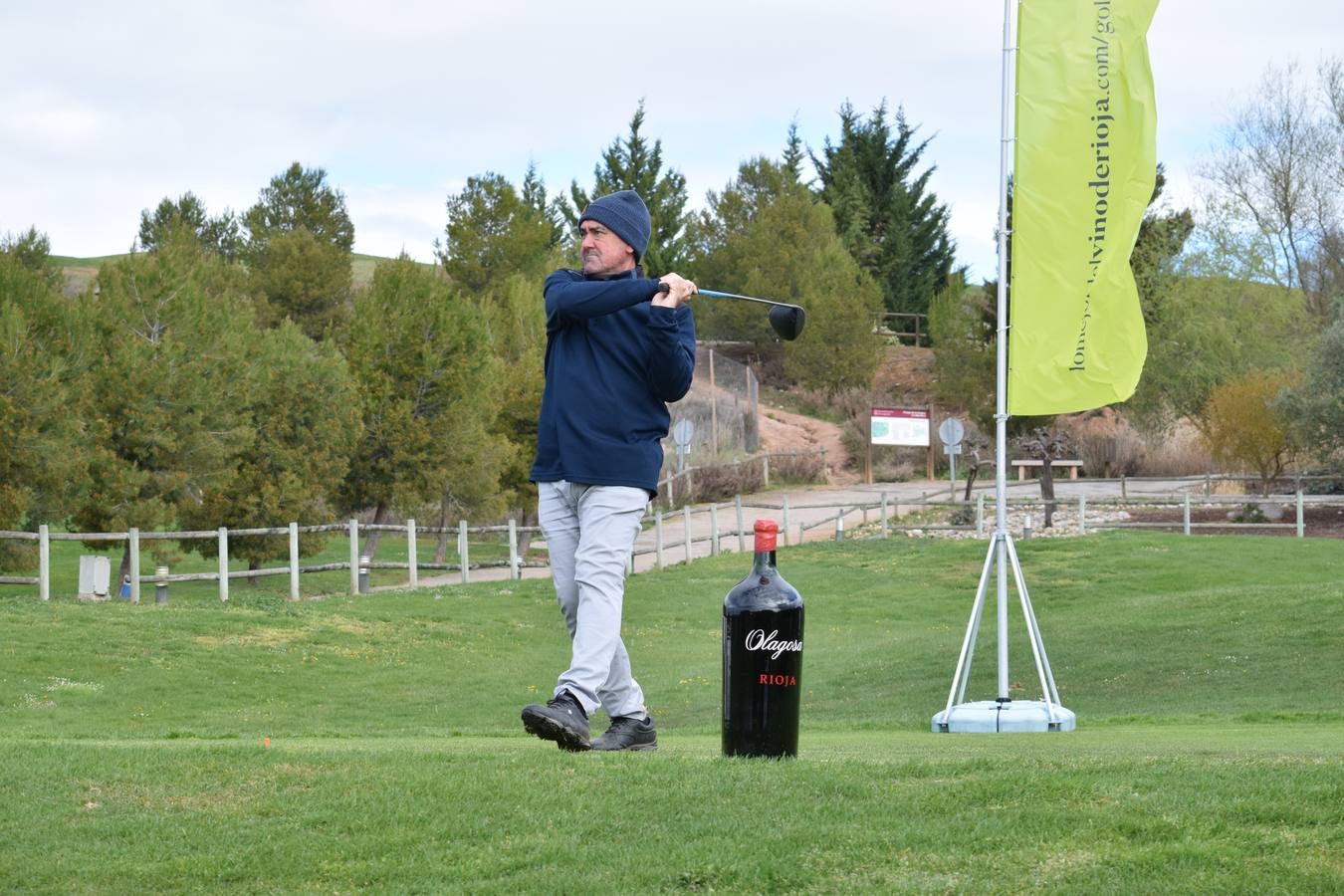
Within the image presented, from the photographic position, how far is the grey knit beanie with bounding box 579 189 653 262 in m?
6.64

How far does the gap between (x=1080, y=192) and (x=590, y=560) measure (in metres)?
6.68

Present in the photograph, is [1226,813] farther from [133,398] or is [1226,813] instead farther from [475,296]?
[475,296]

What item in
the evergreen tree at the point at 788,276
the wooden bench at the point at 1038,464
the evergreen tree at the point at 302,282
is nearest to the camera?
the wooden bench at the point at 1038,464

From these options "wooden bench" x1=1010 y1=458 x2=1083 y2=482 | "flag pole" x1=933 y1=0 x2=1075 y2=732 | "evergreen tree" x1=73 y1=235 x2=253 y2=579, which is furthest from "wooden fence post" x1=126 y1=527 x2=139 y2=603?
"wooden bench" x1=1010 y1=458 x2=1083 y2=482

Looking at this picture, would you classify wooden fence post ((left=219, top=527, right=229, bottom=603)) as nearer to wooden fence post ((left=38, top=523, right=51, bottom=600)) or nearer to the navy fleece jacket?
wooden fence post ((left=38, top=523, right=51, bottom=600))

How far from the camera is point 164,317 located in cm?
3291

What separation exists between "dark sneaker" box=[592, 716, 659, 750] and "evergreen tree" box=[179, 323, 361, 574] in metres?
27.3

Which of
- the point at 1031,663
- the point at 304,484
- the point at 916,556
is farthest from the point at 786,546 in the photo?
the point at 1031,663

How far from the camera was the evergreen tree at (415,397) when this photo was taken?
128ft

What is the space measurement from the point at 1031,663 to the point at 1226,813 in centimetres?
1563

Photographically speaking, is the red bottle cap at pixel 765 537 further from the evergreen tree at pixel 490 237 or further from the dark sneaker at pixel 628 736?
the evergreen tree at pixel 490 237

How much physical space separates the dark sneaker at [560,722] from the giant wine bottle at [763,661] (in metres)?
0.60

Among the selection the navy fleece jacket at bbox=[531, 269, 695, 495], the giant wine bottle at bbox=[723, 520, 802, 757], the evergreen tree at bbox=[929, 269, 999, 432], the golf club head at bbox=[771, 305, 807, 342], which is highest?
the evergreen tree at bbox=[929, 269, 999, 432]

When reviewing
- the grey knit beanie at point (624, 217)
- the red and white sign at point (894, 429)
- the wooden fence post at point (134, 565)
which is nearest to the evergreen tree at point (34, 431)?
the wooden fence post at point (134, 565)
